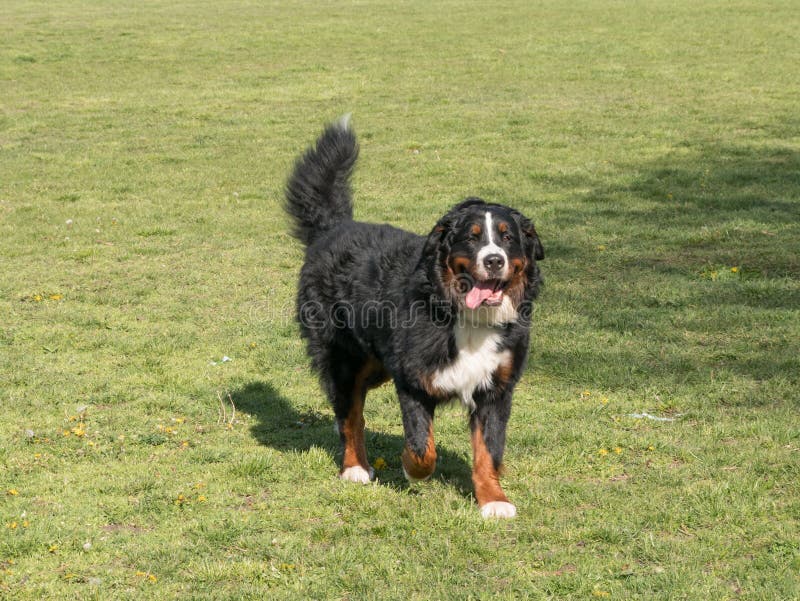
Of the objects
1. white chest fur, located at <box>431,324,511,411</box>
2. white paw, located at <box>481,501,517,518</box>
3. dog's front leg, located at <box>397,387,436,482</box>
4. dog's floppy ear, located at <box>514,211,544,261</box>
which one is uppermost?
dog's floppy ear, located at <box>514,211,544,261</box>

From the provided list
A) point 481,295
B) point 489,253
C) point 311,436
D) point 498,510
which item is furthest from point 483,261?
point 311,436

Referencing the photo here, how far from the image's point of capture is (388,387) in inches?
316

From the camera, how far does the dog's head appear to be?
5.44 m

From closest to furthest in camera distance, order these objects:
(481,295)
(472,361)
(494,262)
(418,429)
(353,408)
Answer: (494,262) → (481,295) → (472,361) → (418,429) → (353,408)

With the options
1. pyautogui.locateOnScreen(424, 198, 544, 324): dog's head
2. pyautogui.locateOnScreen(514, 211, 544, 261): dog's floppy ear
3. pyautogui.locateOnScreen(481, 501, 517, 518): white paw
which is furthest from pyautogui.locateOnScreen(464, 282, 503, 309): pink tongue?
pyautogui.locateOnScreen(481, 501, 517, 518): white paw

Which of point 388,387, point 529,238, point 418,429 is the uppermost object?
point 529,238

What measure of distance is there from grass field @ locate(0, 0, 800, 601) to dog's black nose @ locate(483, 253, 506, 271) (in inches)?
54.1

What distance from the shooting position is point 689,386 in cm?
765

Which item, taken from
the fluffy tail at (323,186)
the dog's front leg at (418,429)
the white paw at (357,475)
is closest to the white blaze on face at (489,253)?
the dog's front leg at (418,429)

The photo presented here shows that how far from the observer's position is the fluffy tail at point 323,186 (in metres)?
7.21

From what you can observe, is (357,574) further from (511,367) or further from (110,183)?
(110,183)

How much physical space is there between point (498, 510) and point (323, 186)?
2.82m

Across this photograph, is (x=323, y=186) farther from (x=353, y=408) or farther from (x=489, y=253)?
(x=489, y=253)

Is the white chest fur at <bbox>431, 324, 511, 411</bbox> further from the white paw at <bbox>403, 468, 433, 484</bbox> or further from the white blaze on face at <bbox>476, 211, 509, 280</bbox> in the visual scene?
the white paw at <bbox>403, 468, 433, 484</bbox>
